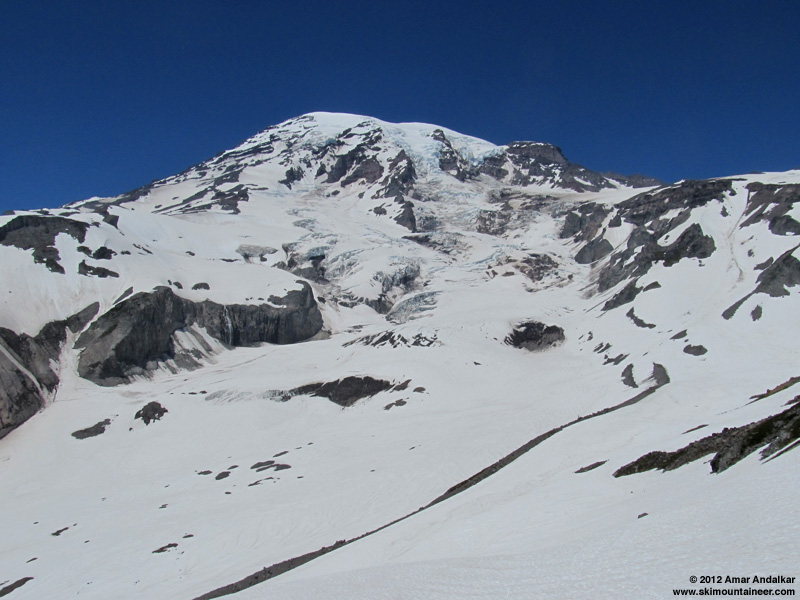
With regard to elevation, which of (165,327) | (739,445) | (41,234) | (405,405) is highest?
(41,234)

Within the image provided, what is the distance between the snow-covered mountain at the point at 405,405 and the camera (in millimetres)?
10938

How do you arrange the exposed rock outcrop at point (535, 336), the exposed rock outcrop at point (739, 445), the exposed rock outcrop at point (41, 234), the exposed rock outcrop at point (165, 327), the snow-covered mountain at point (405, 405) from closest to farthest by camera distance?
the snow-covered mountain at point (405, 405) → the exposed rock outcrop at point (739, 445) → the exposed rock outcrop at point (535, 336) → the exposed rock outcrop at point (165, 327) → the exposed rock outcrop at point (41, 234)

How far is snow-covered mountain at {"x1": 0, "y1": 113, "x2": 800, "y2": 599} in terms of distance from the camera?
35.9 feet

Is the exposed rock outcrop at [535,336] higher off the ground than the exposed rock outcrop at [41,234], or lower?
lower

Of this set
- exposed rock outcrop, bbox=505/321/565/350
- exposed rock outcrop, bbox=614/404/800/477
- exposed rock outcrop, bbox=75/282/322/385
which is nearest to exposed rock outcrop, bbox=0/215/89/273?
exposed rock outcrop, bbox=75/282/322/385

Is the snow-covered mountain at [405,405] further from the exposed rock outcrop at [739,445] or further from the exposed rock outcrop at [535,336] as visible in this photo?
the exposed rock outcrop at [535,336]

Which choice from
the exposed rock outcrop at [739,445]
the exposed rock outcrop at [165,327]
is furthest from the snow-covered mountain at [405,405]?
the exposed rock outcrop at [165,327]

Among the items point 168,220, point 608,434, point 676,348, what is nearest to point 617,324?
point 676,348

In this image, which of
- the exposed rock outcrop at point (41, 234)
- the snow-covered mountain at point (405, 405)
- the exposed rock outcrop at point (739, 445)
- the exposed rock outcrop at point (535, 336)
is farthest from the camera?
the exposed rock outcrop at point (41, 234)

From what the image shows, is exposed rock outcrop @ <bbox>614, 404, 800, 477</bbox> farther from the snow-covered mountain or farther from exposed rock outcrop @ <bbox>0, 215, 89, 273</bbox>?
exposed rock outcrop @ <bbox>0, 215, 89, 273</bbox>

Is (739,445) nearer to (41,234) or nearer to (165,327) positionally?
(165,327)

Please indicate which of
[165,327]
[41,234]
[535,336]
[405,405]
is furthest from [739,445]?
[41,234]

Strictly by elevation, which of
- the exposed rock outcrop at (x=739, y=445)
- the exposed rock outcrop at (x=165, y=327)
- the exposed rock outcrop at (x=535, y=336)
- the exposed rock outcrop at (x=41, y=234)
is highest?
the exposed rock outcrop at (x=41, y=234)

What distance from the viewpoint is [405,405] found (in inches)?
2238
